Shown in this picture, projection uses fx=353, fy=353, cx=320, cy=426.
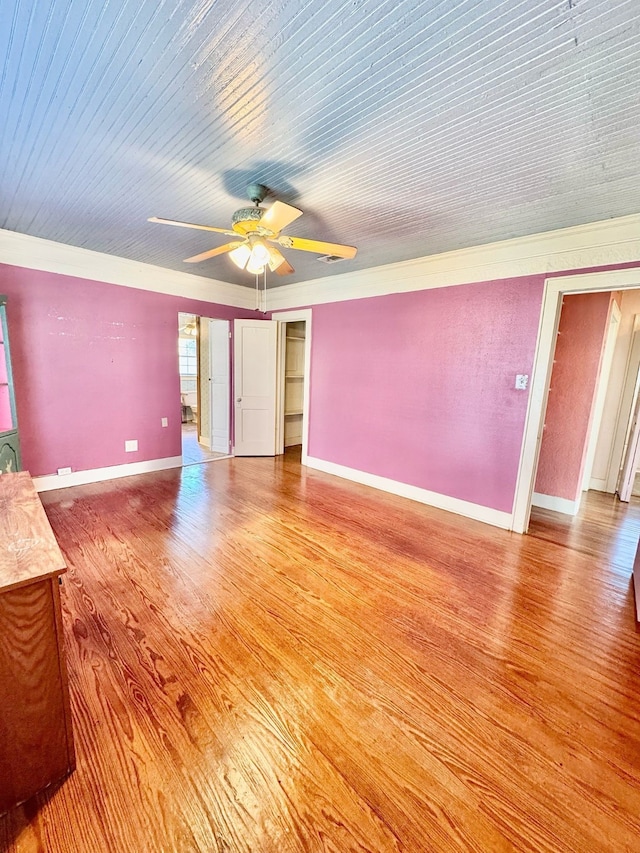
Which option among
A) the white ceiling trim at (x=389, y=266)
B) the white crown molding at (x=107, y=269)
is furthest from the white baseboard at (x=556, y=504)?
the white crown molding at (x=107, y=269)

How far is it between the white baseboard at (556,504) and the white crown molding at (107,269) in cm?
468

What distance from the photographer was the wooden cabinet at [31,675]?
1.04 m

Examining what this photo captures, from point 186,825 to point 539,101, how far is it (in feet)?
9.72

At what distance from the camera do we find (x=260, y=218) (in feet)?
7.34

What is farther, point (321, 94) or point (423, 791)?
point (321, 94)

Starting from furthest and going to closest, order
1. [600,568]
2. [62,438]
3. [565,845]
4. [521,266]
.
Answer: [62,438]
[521,266]
[600,568]
[565,845]

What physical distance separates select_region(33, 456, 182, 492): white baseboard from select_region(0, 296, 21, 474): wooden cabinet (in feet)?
1.61

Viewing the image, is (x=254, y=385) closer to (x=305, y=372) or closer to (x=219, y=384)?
(x=219, y=384)

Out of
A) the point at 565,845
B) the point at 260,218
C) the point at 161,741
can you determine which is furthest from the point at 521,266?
the point at 161,741

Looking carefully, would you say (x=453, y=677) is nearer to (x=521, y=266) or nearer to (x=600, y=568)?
(x=600, y=568)

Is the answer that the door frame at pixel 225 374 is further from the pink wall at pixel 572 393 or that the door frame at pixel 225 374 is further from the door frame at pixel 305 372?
the pink wall at pixel 572 393

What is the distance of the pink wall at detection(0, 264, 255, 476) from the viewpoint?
11.6 ft

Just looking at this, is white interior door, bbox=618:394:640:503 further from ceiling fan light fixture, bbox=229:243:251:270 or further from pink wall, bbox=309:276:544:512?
ceiling fan light fixture, bbox=229:243:251:270

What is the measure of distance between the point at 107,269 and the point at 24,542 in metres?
3.73
